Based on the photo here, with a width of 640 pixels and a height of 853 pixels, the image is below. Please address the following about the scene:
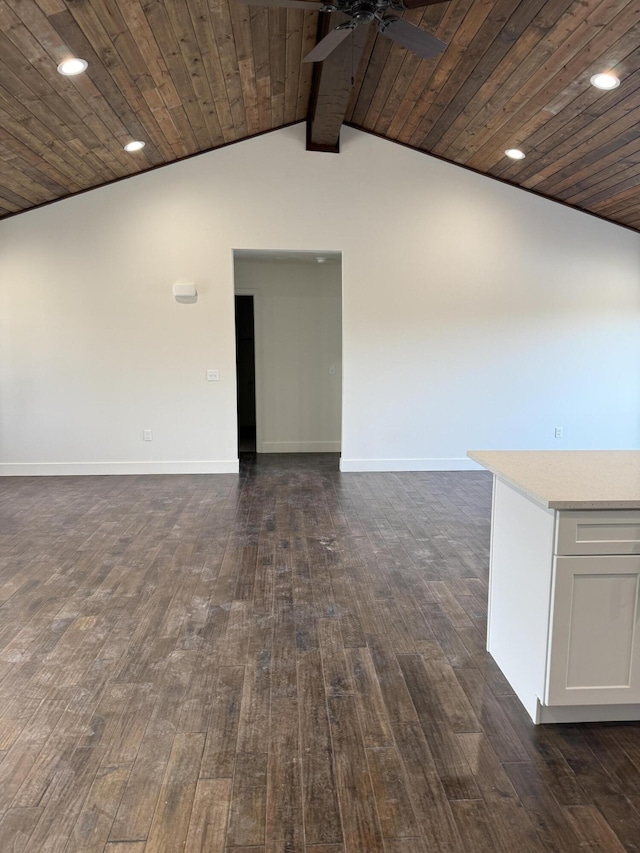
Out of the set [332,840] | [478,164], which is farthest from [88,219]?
[332,840]

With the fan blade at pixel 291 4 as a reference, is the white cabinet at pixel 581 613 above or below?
below

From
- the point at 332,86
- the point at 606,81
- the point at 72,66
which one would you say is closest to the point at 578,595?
the point at 606,81

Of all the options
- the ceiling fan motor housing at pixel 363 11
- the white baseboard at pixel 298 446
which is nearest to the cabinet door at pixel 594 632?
the ceiling fan motor housing at pixel 363 11

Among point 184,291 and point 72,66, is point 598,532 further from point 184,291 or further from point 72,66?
point 184,291

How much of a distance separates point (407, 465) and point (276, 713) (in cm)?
433

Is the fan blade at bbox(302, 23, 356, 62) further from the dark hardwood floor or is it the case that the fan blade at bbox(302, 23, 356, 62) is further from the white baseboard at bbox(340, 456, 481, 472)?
the white baseboard at bbox(340, 456, 481, 472)

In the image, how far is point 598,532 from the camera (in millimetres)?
1853

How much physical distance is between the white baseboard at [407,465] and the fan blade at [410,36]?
13.0 ft

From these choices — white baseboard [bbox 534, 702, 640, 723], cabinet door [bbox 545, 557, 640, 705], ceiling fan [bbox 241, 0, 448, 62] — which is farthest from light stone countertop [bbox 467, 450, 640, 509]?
ceiling fan [bbox 241, 0, 448, 62]

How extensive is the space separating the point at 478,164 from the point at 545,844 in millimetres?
5833

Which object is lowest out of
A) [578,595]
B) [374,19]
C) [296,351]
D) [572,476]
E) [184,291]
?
[578,595]

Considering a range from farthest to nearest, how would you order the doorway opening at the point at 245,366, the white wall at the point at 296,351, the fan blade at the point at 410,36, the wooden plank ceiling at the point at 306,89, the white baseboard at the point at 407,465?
1. the doorway opening at the point at 245,366
2. the white wall at the point at 296,351
3. the white baseboard at the point at 407,465
4. the wooden plank ceiling at the point at 306,89
5. the fan blade at the point at 410,36

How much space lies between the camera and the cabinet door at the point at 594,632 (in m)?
1.87

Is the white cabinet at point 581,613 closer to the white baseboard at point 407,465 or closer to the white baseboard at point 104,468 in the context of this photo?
the white baseboard at point 407,465
